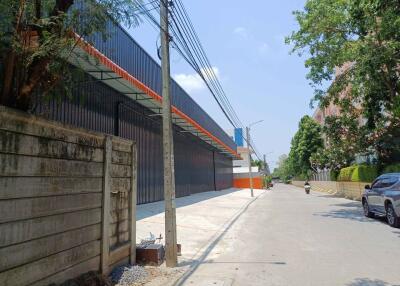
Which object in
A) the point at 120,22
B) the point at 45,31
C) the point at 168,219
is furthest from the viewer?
the point at 168,219

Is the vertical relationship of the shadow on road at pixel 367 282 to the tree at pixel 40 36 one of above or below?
below

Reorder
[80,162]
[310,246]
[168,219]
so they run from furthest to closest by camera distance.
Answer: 1. [310,246]
2. [168,219]
3. [80,162]

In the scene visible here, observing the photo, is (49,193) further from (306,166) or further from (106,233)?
(306,166)

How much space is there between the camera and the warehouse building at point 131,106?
13047 millimetres

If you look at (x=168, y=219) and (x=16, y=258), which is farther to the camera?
(x=168, y=219)

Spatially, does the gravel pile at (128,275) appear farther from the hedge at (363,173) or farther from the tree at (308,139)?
the tree at (308,139)

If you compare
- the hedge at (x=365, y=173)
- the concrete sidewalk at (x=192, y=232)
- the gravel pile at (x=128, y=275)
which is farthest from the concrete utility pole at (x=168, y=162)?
the hedge at (x=365, y=173)

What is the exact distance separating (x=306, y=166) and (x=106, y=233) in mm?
67248

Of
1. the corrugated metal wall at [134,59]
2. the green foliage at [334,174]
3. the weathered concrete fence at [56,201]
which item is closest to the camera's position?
the weathered concrete fence at [56,201]

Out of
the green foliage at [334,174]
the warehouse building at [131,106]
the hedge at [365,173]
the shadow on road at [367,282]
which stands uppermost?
the warehouse building at [131,106]

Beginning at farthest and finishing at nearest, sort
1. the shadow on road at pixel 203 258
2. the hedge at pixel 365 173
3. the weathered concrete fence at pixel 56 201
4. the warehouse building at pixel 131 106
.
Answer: the hedge at pixel 365 173, the warehouse building at pixel 131 106, the shadow on road at pixel 203 258, the weathered concrete fence at pixel 56 201

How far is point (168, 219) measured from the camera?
364 inches

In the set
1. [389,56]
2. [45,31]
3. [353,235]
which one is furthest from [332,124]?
[45,31]

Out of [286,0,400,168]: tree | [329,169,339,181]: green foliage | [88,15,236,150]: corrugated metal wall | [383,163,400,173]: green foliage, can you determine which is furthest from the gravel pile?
[329,169,339,181]: green foliage
